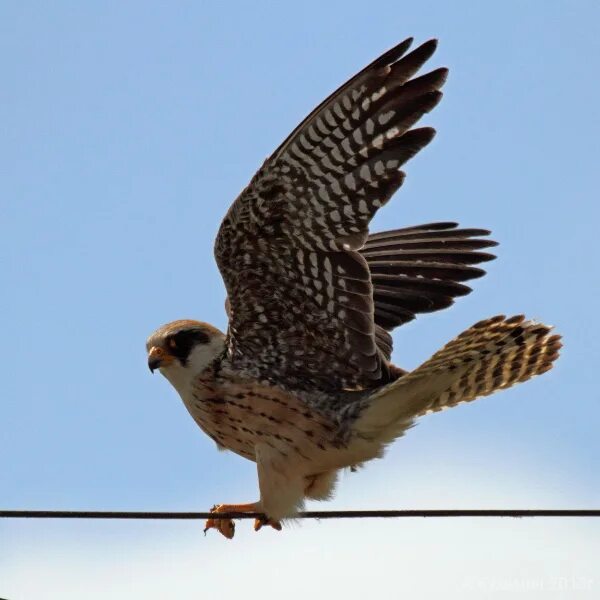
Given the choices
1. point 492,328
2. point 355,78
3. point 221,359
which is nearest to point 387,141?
point 355,78

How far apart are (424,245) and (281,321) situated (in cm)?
152

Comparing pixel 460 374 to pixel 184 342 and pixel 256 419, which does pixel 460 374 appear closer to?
pixel 256 419

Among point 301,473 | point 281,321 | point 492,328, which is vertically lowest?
point 301,473

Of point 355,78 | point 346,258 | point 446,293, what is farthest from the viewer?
point 446,293

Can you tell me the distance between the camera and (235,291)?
607cm

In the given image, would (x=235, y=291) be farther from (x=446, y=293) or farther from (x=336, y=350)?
(x=446, y=293)

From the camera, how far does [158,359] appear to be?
6.27 m

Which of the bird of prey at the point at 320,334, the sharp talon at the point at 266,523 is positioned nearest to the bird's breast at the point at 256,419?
the bird of prey at the point at 320,334

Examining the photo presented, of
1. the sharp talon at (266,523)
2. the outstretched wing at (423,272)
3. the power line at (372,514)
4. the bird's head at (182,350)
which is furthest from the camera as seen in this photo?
the outstretched wing at (423,272)

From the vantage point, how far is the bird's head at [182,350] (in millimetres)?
6176

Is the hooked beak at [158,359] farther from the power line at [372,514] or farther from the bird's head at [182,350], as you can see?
the power line at [372,514]

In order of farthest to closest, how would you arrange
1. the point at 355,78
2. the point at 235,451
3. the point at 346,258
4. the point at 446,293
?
the point at 446,293 → the point at 235,451 → the point at 346,258 → the point at 355,78

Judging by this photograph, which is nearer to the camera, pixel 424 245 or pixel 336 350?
pixel 336 350

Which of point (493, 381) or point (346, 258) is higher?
point (346, 258)
